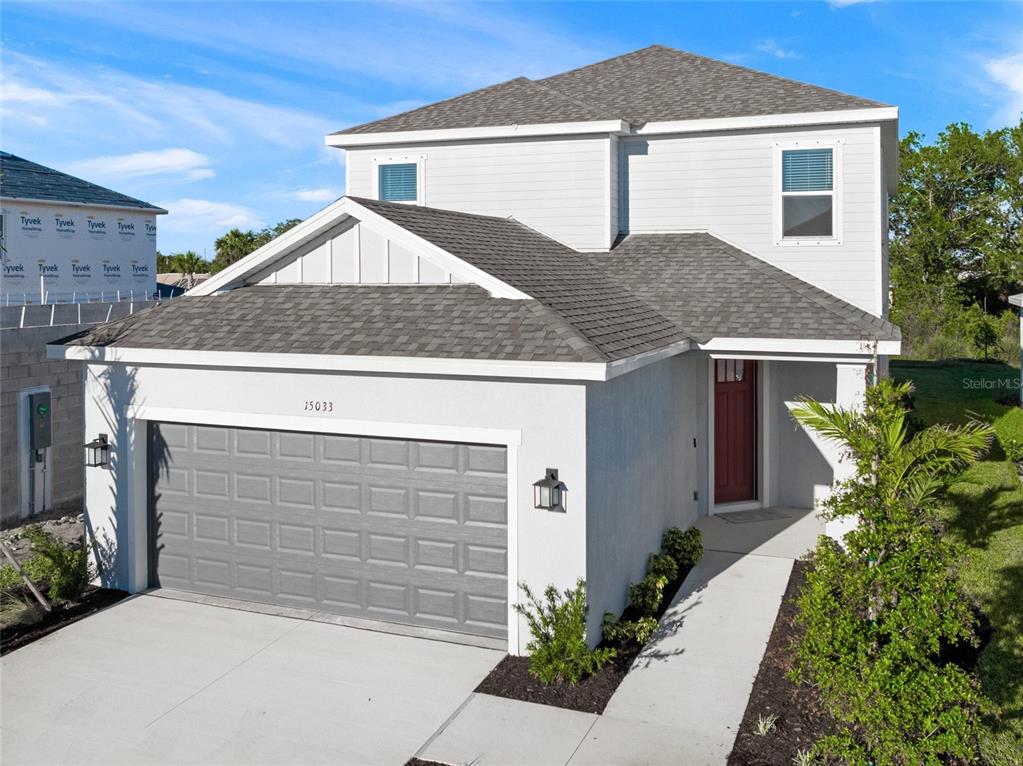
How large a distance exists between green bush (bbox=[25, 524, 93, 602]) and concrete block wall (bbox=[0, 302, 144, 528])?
385cm

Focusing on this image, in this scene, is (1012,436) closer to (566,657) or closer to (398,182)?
(566,657)

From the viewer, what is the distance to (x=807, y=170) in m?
14.2

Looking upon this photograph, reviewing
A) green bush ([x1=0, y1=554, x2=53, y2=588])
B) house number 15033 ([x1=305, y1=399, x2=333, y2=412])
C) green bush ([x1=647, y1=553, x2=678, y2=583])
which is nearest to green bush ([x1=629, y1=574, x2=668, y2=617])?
green bush ([x1=647, y1=553, x2=678, y2=583])

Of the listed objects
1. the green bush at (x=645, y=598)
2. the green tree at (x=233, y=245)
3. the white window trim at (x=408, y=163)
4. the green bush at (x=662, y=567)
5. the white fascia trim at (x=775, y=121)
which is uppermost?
the green tree at (x=233, y=245)

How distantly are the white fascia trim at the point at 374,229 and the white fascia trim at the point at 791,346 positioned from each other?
3.09 meters

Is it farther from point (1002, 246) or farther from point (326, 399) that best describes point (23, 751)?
point (1002, 246)

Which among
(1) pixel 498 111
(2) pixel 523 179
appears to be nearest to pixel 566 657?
(2) pixel 523 179

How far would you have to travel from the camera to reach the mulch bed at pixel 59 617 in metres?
8.95

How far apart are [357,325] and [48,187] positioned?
30.0m

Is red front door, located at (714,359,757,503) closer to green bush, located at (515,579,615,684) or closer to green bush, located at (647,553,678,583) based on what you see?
green bush, located at (647,553,678,583)

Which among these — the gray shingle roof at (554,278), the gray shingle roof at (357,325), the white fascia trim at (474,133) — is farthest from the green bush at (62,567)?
the white fascia trim at (474,133)

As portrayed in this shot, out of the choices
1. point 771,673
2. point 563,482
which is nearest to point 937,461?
point 771,673

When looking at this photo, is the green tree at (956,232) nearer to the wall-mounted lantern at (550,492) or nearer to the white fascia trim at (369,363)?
the white fascia trim at (369,363)

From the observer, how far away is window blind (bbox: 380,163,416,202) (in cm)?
1625
